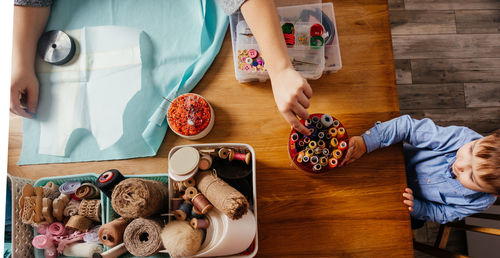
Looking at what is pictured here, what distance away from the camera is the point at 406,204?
0.58 metres

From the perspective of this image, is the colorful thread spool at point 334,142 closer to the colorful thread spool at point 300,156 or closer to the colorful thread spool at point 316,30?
the colorful thread spool at point 300,156

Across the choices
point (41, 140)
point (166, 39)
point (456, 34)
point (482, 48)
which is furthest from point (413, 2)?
point (41, 140)

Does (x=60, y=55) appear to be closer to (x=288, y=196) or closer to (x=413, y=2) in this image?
(x=288, y=196)

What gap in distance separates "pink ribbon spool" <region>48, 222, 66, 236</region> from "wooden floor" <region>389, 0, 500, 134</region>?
1.23 m

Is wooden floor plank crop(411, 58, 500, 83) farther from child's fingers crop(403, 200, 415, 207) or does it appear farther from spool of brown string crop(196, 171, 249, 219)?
spool of brown string crop(196, 171, 249, 219)

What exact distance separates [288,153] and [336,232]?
0.63 feet

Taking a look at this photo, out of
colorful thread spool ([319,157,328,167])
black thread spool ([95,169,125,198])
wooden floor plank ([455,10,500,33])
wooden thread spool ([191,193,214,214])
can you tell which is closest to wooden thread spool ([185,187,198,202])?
wooden thread spool ([191,193,214,214])

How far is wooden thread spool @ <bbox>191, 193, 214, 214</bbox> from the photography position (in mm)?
448

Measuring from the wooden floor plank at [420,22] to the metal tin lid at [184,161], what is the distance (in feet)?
3.73

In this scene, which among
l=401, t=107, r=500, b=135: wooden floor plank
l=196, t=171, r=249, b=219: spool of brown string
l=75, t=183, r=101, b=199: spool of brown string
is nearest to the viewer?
l=196, t=171, r=249, b=219: spool of brown string

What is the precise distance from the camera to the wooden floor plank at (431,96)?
1168mm

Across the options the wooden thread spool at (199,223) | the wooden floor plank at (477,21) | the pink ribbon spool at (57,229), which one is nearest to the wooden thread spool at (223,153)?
the wooden thread spool at (199,223)

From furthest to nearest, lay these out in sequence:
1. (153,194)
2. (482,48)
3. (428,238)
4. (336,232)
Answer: (482,48)
(428,238)
(336,232)
(153,194)

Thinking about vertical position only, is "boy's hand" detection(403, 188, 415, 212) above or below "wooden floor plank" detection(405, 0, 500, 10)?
below
